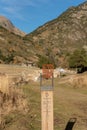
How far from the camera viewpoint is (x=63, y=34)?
16662 cm

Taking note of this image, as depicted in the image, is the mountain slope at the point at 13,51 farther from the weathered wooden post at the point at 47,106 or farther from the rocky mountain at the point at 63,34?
the weathered wooden post at the point at 47,106

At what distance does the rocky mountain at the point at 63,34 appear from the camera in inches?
6105

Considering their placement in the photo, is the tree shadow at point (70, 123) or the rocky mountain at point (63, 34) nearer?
the tree shadow at point (70, 123)

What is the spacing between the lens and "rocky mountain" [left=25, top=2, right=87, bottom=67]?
509 ft

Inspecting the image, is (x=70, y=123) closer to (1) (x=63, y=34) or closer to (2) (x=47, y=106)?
(2) (x=47, y=106)

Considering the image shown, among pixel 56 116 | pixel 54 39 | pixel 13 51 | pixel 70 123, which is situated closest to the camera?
pixel 70 123

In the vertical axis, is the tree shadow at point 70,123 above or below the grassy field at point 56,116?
below

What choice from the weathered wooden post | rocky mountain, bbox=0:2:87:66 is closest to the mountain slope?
rocky mountain, bbox=0:2:87:66

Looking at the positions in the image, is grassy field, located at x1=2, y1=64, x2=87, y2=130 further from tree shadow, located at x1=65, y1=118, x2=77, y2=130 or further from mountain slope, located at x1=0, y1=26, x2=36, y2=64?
mountain slope, located at x1=0, y1=26, x2=36, y2=64

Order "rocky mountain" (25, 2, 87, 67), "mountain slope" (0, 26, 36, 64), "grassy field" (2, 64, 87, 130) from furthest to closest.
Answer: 1. "rocky mountain" (25, 2, 87, 67)
2. "mountain slope" (0, 26, 36, 64)
3. "grassy field" (2, 64, 87, 130)

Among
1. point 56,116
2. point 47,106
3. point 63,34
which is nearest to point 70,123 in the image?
point 56,116

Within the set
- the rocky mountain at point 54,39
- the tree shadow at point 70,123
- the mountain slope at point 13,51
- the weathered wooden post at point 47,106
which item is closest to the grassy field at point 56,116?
the tree shadow at point 70,123

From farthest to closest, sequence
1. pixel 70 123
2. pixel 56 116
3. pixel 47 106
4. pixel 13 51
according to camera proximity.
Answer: pixel 13 51, pixel 56 116, pixel 70 123, pixel 47 106

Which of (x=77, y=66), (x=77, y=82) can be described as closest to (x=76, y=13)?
(x=77, y=66)
